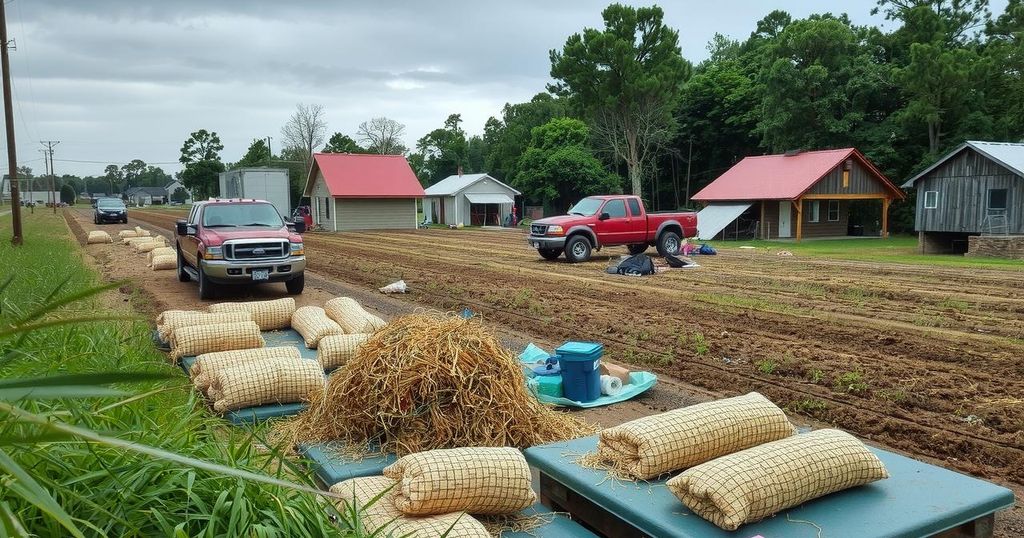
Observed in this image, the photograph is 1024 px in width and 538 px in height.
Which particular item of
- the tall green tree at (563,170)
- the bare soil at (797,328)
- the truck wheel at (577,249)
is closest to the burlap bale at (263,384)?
the bare soil at (797,328)

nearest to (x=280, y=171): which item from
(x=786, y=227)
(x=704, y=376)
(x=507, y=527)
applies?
(x=786, y=227)

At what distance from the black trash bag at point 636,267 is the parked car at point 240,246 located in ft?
26.4

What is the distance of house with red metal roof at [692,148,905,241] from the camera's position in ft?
120

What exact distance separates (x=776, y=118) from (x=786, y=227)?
904 centimetres

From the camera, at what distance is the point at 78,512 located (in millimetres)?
2822

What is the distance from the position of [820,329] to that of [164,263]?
16461 millimetres

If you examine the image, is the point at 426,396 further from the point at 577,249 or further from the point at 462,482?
the point at 577,249

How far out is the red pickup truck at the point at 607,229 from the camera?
886 inches

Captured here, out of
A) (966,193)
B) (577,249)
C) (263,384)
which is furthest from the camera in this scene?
(966,193)

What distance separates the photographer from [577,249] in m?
22.5

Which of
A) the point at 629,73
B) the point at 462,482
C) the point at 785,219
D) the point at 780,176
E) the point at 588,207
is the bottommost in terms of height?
the point at 462,482

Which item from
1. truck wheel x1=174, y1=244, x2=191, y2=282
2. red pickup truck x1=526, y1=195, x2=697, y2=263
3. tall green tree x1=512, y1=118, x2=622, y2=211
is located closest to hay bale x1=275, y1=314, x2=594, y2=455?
truck wheel x1=174, y1=244, x2=191, y2=282

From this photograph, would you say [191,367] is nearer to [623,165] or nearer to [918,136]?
[918,136]

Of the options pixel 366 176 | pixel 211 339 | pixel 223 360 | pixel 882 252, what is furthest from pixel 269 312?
pixel 366 176
